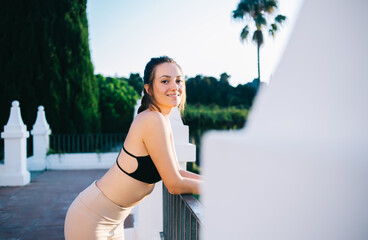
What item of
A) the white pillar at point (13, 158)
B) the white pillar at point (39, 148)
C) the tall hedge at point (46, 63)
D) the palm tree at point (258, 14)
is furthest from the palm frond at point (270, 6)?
the white pillar at point (13, 158)

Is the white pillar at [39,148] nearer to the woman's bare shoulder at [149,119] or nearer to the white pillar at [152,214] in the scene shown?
the white pillar at [152,214]

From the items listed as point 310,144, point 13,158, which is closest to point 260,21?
point 13,158

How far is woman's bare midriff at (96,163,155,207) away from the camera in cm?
168

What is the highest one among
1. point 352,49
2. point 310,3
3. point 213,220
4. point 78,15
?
point 78,15

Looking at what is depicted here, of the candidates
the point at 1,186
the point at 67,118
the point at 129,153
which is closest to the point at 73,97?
the point at 67,118

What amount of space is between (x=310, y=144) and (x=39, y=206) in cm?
589

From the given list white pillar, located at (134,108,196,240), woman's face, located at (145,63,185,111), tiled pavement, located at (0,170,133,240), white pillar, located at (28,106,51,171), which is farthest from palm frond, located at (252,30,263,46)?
woman's face, located at (145,63,185,111)

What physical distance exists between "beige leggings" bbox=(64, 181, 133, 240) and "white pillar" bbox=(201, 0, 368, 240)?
1251mm

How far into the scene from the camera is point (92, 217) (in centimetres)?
169

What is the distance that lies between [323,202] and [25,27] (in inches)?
515

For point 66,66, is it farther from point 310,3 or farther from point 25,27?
point 310,3

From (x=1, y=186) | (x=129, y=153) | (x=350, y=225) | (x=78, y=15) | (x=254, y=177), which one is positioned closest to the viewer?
(x=350, y=225)

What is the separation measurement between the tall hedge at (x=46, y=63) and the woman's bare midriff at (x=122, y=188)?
34.5ft

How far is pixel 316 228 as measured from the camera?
0.46 metres
